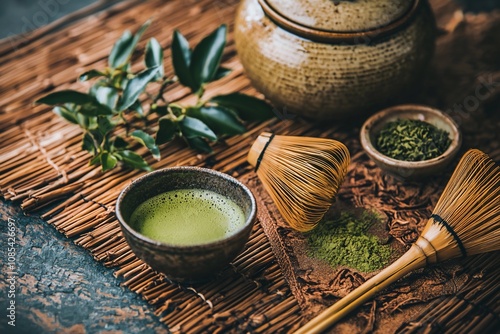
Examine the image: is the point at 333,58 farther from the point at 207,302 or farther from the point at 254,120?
the point at 207,302

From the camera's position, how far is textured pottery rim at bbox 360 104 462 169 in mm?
Answer: 1277

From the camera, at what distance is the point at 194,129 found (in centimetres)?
136

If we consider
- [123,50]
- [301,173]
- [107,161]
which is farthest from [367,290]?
[123,50]

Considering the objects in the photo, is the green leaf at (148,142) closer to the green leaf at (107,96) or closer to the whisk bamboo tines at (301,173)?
the green leaf at (107,96)

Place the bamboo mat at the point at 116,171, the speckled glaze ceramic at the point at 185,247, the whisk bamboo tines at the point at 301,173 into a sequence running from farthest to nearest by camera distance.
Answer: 1. the whisk bamboo tines at the point at 301,173
2. the bamboo mat at the point at 116,171
3. the speckled glaze ceramic at the point at 185,247

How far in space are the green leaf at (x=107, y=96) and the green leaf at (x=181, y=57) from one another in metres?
0.17

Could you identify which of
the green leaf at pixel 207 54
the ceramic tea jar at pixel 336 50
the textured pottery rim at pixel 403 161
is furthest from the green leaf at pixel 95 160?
the textured pottery rim at pixel 403 161

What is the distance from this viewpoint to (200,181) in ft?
3.83

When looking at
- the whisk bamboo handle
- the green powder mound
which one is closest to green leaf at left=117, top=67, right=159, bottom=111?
the green powder mound

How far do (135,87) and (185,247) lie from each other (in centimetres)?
51

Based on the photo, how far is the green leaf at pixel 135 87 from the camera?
52.0 inches

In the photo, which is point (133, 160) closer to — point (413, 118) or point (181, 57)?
point (181, 57)

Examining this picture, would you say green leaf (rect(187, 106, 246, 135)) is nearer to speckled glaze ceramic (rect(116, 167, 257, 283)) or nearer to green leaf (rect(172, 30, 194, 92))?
green leaf (rect(172, 30, 194, 92))

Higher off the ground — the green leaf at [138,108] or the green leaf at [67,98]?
the green leaf at [67,98]
